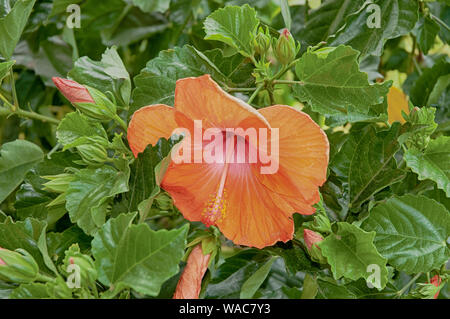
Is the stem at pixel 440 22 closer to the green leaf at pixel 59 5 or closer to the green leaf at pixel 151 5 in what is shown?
the green leaf at pixel 151 5

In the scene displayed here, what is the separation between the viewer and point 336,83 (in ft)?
1.61

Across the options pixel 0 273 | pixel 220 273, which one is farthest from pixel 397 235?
pixel 0 273

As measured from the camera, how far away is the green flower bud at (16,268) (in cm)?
43

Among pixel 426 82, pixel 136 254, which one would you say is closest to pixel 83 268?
pixel 136 254

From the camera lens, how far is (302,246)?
20.7 inches

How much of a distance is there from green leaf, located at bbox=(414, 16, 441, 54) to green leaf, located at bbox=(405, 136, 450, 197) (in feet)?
0.92

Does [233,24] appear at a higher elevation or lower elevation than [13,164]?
higher

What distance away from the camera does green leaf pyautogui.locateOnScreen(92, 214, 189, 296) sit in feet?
1.31

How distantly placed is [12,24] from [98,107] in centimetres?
16

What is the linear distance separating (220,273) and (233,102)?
0.27 meters

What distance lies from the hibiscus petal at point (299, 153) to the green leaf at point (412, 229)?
0.32ft

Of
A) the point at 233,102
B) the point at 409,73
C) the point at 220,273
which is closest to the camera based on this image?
the point at 233,102

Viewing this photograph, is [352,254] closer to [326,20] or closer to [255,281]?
[255,281]
